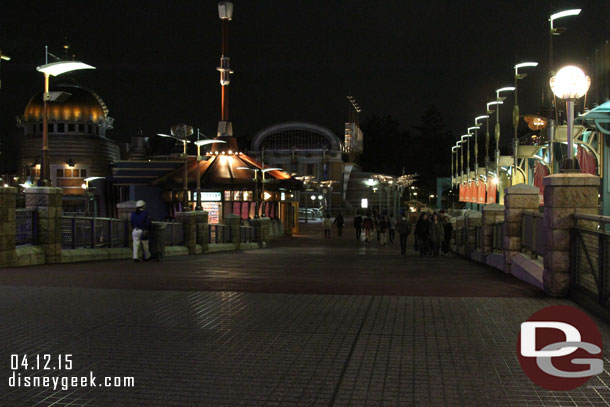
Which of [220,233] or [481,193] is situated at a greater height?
[481,193]

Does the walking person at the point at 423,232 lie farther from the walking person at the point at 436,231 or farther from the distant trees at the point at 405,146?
the distant trees at the point at 405,146

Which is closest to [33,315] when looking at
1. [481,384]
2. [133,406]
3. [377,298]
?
[133,406]

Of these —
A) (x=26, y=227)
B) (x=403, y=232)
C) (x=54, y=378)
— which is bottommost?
(x=54, y=378)

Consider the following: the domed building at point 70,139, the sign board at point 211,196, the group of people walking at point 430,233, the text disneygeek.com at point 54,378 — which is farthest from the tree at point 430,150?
the text disneygeek.com at point 54,378

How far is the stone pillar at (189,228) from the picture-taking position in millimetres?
23719

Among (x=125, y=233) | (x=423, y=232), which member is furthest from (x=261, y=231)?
(x=125, y=233)

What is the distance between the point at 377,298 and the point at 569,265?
114 inches

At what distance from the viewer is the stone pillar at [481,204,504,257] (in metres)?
18.6

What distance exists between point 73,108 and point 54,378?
273 feet

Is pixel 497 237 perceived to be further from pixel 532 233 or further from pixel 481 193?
pixel 481 193

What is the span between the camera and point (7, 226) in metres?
14.6

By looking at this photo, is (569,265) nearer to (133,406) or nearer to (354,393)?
(354,393)

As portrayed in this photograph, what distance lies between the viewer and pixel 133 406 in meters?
4.96

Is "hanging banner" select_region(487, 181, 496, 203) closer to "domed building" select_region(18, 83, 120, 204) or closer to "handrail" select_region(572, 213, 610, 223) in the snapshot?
"handrail" select_region(572, 213, 610, 223)
